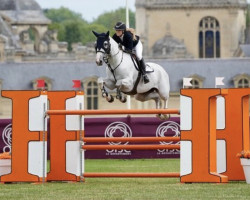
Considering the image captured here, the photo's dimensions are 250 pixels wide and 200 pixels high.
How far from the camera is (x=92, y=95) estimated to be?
77.9 metres

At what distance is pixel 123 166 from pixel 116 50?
10859 mm

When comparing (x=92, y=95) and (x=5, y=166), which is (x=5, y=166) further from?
(x=92, y=95)

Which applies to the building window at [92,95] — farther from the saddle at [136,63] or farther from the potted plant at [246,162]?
the potted plant at [246,162]

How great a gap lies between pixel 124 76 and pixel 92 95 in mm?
51981

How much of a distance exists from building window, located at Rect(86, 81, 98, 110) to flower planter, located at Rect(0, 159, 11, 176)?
48.8 metres

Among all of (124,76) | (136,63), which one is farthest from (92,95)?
(124,76)

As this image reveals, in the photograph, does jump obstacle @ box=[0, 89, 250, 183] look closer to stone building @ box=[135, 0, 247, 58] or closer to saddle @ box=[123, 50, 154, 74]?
saddle @ box=[123, 50, 154, 74]

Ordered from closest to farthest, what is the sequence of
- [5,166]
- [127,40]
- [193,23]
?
[127,40]
[5,166]
[193,23]

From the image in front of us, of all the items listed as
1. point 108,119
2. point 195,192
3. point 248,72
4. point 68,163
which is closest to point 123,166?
point 108,119

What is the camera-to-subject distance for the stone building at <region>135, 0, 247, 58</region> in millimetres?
161250

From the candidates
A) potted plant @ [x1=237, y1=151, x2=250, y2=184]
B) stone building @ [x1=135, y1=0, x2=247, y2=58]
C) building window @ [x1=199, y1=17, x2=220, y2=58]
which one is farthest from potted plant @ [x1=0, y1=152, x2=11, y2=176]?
building window @ [x1=199, y1=17, x2=220, y2=58]

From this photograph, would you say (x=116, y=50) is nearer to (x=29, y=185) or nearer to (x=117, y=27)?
(x=117, y=27)

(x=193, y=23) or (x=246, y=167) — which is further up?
(x=193, y=23)

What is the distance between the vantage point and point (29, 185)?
2608 centimetres
